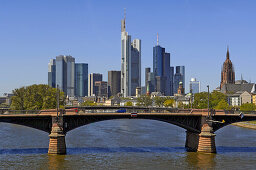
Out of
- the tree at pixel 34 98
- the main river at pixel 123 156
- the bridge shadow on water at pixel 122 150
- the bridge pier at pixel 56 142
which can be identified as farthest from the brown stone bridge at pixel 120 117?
the tree at pixel 34 98

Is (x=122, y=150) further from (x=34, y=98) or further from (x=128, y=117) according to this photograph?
(x=34, y=98)

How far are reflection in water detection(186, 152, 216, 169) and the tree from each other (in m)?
82.4

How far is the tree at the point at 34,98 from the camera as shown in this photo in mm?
140950

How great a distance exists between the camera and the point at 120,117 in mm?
71875

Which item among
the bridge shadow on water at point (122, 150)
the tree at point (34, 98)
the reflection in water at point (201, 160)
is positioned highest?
the tree at point (34, 98)

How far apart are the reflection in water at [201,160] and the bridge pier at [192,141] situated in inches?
141

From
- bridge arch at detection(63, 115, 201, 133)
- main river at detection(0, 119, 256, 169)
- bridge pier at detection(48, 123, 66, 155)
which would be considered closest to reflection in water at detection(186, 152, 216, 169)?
main river at detection(0, 119, 256, 169)

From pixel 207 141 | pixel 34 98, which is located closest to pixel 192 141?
pixel 207 141

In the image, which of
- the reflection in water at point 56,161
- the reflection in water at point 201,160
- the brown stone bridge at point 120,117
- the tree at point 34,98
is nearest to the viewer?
the reflection in water at point 56,161

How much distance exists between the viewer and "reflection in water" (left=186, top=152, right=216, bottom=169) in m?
60.4

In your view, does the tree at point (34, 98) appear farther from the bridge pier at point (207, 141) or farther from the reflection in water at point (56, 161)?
the bridge pier at point (207, 141)

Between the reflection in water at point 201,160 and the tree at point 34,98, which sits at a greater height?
the tree at point 34,98

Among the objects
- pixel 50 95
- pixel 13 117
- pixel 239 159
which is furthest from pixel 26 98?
pixel 239 159

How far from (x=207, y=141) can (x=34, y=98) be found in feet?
291
